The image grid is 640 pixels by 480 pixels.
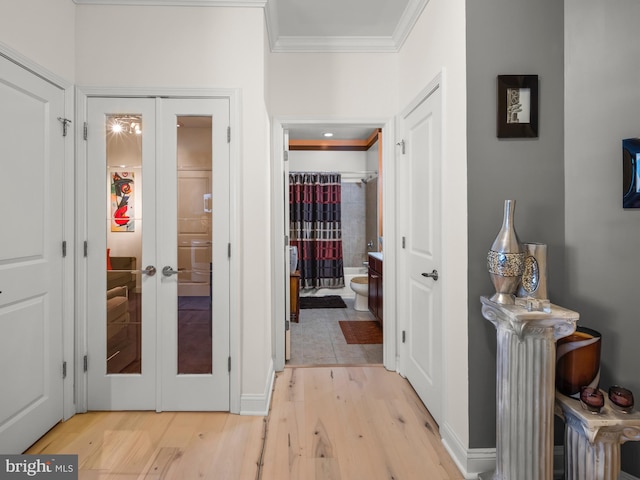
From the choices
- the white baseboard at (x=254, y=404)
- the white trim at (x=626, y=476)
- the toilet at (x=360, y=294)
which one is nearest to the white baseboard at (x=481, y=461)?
the white trim at (x=626, y=476)

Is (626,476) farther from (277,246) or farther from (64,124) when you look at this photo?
(64,124)

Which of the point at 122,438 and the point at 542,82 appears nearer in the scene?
the point at 542,82

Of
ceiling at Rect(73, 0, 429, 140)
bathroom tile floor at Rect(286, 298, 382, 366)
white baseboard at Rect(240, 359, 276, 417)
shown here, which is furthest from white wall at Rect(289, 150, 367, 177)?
white baseboard at Rect(240, 359, 276, 417)

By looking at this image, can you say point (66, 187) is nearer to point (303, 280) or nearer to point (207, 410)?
point (207, 410)

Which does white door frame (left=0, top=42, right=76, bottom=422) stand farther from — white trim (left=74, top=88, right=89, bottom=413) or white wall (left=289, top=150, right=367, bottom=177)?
white wall (left=289, top=150, right=367, bottom=177)

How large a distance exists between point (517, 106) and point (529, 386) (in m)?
1.31

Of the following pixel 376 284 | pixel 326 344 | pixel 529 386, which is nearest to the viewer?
pixel 529 386

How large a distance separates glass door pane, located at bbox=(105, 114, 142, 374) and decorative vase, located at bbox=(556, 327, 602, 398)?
2.41m

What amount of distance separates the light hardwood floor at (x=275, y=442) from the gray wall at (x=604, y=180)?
1023 millimetres

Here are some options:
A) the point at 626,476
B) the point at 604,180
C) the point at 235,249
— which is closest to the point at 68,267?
the point at 235,249

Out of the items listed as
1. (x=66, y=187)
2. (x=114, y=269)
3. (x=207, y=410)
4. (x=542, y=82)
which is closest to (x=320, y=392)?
(x=207, y=410)

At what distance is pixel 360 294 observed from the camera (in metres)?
5.27

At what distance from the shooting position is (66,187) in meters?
2.37

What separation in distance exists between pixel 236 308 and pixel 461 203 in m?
1.53
